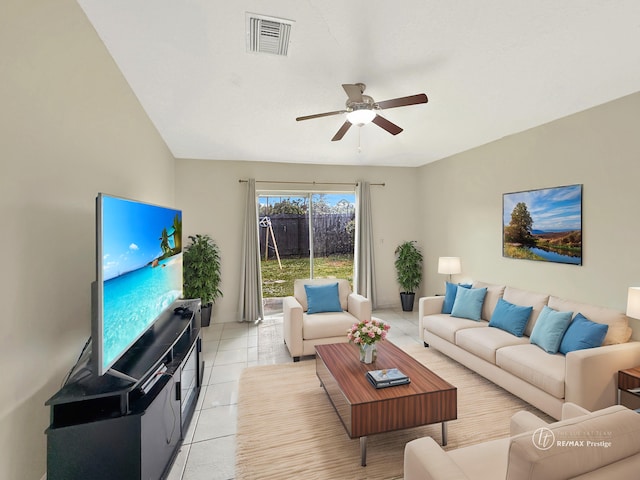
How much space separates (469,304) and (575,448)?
292 centimetres

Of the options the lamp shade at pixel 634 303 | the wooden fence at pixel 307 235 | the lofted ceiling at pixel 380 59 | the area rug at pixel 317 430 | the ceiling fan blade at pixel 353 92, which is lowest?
the area rug at pixel 317 430

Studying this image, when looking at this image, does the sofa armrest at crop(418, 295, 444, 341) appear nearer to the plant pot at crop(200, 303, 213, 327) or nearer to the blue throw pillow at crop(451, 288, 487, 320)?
the blue throw pillow at crop(451, 288, 487, 320)

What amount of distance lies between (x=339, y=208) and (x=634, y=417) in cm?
496

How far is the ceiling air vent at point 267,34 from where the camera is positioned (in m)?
1.87

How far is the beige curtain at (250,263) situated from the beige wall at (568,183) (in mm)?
3313

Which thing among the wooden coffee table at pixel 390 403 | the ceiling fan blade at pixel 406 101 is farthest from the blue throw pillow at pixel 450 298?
the ceiling fan blade at pixel 406 101

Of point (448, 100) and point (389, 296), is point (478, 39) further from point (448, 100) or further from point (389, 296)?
point (389, 296)

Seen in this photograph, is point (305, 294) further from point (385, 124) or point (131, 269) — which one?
point (131, 269)

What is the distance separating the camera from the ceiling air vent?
1870 millimetres

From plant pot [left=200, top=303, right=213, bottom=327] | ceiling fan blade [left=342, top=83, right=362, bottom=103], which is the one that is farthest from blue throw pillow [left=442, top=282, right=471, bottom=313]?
plant pot [left=200, top=303, right=213, bottom=327]

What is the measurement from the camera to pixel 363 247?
5.59 meters

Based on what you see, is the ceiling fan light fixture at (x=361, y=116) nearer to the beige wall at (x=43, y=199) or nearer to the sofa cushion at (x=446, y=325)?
the beige wall at (x=43, y=199)

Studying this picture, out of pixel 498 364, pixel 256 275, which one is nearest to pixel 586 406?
pixel 498 364

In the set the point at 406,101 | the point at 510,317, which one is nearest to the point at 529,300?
the point at 510,317
